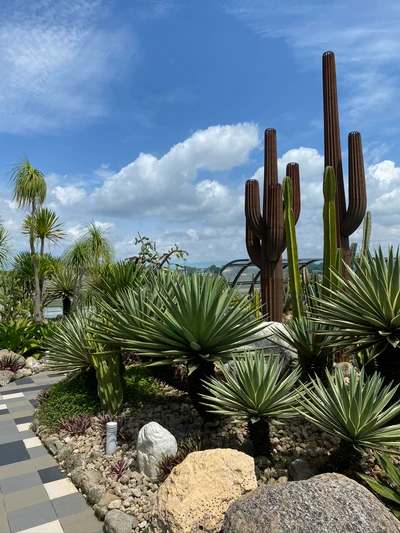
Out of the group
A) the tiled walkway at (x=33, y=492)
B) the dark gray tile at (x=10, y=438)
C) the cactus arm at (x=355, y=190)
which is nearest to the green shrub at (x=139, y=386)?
the tiled walkway at (x=33, y=492)

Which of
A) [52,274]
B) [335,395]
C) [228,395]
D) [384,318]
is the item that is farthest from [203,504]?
[52,274]

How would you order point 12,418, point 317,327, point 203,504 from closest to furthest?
1. point 203,504
2. point 317,327
3. point 12,418

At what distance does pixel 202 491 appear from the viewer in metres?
2.91

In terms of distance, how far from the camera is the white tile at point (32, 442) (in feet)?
16.2

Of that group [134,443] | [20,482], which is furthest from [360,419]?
[20,482]

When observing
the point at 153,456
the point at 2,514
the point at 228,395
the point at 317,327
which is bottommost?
the point at 2,514

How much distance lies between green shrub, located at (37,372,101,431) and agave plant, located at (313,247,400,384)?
3.13 meters

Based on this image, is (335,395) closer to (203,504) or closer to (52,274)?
(203,504)

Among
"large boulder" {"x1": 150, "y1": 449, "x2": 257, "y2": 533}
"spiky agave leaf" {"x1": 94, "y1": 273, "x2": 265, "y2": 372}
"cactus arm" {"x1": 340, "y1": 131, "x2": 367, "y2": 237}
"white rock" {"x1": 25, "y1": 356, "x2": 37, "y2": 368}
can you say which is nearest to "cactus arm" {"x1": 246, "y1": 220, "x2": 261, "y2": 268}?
"cactus arm" {"x1": 340, "y1": 131, "x2": 367, "y2": 237}

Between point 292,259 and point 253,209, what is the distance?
11.3ft

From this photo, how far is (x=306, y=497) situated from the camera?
249 cm

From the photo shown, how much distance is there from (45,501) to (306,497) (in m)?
2.42

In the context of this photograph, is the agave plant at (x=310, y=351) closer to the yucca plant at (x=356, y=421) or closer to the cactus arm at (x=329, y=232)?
the cactus arm at (x=329, y=232)

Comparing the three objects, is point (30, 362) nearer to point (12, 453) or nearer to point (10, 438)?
point (10, 438)
